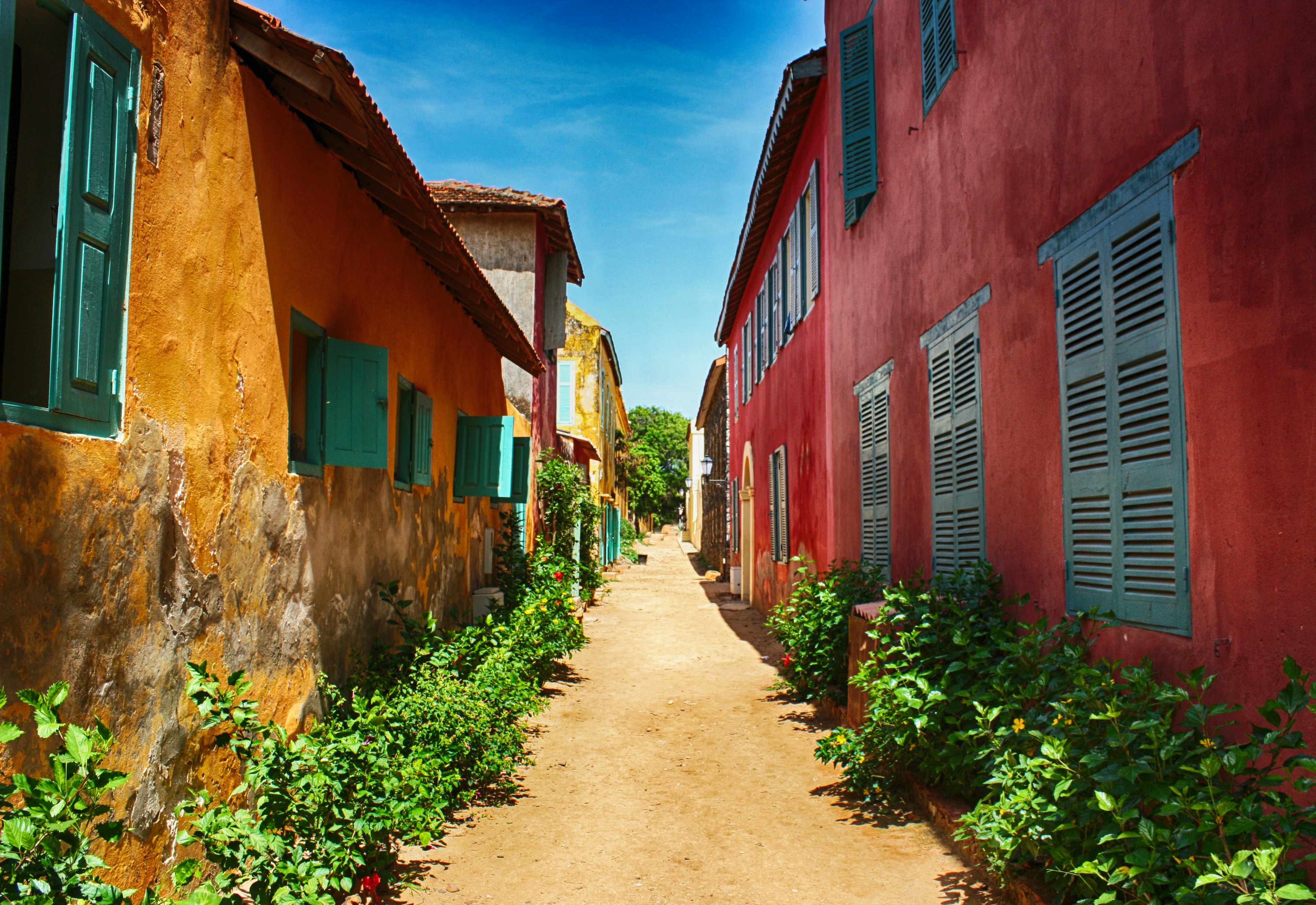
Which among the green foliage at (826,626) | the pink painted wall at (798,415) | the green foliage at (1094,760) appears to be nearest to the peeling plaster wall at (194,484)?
Answer: the green foliage at (1094,760)

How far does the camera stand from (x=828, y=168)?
9.36 m

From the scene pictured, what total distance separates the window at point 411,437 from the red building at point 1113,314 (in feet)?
Answer: 12.2

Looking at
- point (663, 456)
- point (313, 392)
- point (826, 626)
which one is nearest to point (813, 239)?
point (826, 626)

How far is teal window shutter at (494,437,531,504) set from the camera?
986 centimetres

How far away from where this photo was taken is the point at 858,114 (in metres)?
8.12

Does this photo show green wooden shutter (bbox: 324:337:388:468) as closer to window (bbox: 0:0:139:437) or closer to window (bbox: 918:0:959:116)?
window (bbox: 0:0:139:437)

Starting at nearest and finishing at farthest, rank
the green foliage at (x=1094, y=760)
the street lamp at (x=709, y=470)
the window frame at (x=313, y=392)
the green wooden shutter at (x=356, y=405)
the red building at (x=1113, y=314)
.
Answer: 1. the green foliage at (x=1094, y=760)
2. the red building at (x=1113, y=314)
3. the window frame at (x=313, y=392)
4. the green wooden shutter at (x=356, y=405)
5. the street lamp at (x=709, y=470)

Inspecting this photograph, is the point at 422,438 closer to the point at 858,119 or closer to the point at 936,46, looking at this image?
the point at 936,46

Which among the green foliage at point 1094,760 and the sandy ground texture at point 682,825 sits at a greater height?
the green foliage at point 1094,760

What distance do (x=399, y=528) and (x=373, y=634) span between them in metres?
0.93

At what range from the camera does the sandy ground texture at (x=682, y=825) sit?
432 cm

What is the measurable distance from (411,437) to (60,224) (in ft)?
13.3

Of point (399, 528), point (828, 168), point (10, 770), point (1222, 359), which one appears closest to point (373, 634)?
point (399, 528)

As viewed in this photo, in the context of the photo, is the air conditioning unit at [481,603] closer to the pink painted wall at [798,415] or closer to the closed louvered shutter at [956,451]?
the pink painted wall at [798,415]
